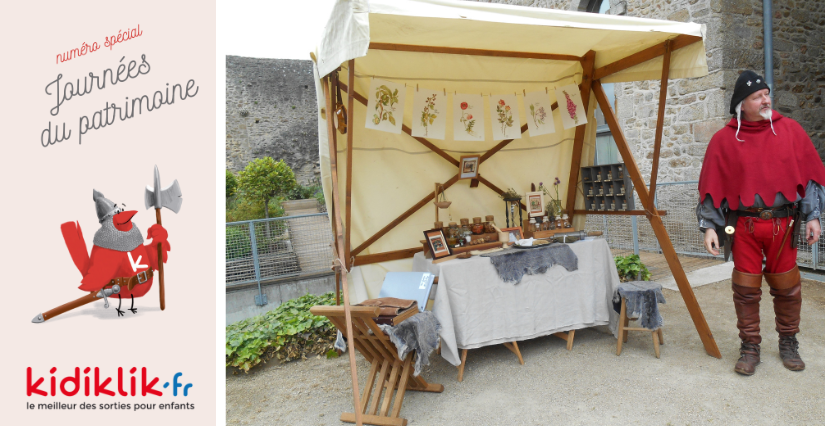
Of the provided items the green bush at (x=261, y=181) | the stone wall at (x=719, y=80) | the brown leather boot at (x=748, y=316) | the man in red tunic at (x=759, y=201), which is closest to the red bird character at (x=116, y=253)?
the man in red tunic at (x=759, y=201)

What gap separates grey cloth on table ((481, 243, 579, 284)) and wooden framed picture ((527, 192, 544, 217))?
577 millimetres

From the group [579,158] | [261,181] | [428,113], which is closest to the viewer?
[428,113]

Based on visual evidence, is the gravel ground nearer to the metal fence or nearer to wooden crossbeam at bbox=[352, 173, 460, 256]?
wooden crossbeam at bbox=[352, 173, 460, 256]

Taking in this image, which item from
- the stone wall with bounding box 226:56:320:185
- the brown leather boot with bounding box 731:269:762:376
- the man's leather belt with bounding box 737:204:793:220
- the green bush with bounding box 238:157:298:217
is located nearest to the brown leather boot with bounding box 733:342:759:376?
the brown leather boot with bounding box 731:269:762:376

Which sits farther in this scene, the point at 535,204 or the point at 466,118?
the point at 535,204

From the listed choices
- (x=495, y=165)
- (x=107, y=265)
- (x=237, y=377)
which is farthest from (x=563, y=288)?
(x=107, y=265)

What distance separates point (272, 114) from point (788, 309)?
656 inches

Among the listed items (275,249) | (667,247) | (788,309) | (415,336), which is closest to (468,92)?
(667,247)

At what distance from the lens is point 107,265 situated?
215 cm

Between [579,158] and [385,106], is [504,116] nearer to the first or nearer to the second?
[579,158]

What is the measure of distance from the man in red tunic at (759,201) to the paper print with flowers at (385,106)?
6.61 feet

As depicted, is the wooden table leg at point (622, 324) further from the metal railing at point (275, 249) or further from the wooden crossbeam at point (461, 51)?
the metal railing at point (275, 249)

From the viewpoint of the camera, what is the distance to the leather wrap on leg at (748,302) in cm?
281

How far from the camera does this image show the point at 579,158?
4.39 m
